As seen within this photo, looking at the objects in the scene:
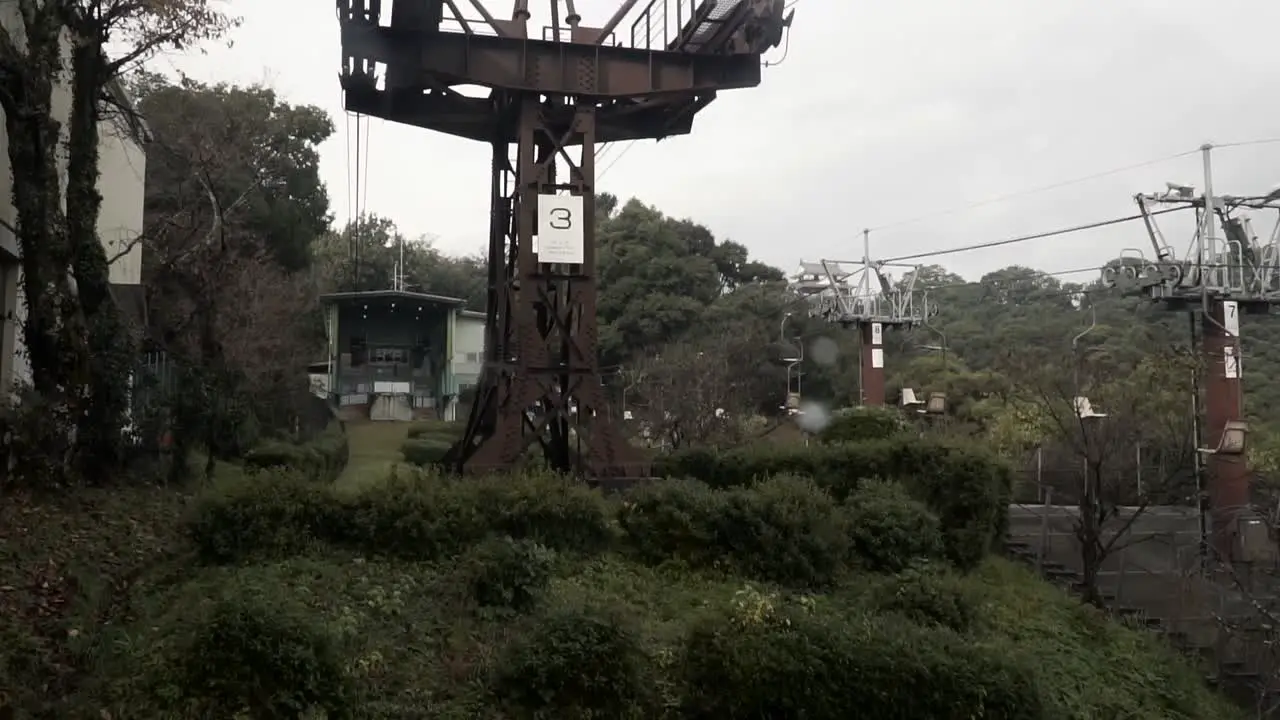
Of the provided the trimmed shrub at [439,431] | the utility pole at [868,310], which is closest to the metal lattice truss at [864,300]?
the utility pole at [868,310]

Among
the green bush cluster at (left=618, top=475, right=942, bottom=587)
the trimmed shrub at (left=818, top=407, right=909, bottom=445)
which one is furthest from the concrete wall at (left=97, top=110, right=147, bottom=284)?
the trimmed shrub at (left=818, top=407, right=909, bottom=445)

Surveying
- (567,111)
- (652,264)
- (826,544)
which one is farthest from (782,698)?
(652,264)

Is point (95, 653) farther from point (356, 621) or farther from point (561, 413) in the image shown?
point (561, 413)

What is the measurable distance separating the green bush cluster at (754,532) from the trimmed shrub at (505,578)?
2.21 m

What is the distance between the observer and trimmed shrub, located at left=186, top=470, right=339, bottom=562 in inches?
353

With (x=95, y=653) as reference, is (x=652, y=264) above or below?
above

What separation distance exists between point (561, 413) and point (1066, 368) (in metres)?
12.4

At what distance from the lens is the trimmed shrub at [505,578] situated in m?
8.33

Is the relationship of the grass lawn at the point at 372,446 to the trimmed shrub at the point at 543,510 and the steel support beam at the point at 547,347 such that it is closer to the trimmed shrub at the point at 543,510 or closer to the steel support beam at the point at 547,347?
the steel support beam at the point at 547,347

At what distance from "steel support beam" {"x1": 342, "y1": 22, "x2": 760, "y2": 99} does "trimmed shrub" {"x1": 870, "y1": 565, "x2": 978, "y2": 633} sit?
897cm

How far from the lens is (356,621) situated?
7.65 meters

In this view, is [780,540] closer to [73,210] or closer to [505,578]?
[505,578]

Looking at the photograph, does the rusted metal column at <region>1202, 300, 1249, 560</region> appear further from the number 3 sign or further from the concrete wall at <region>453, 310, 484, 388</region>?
the concrete wall at <region>453, 310, 484, 388</region>

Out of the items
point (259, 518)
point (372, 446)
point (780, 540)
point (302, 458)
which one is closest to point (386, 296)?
point (372, 446)
